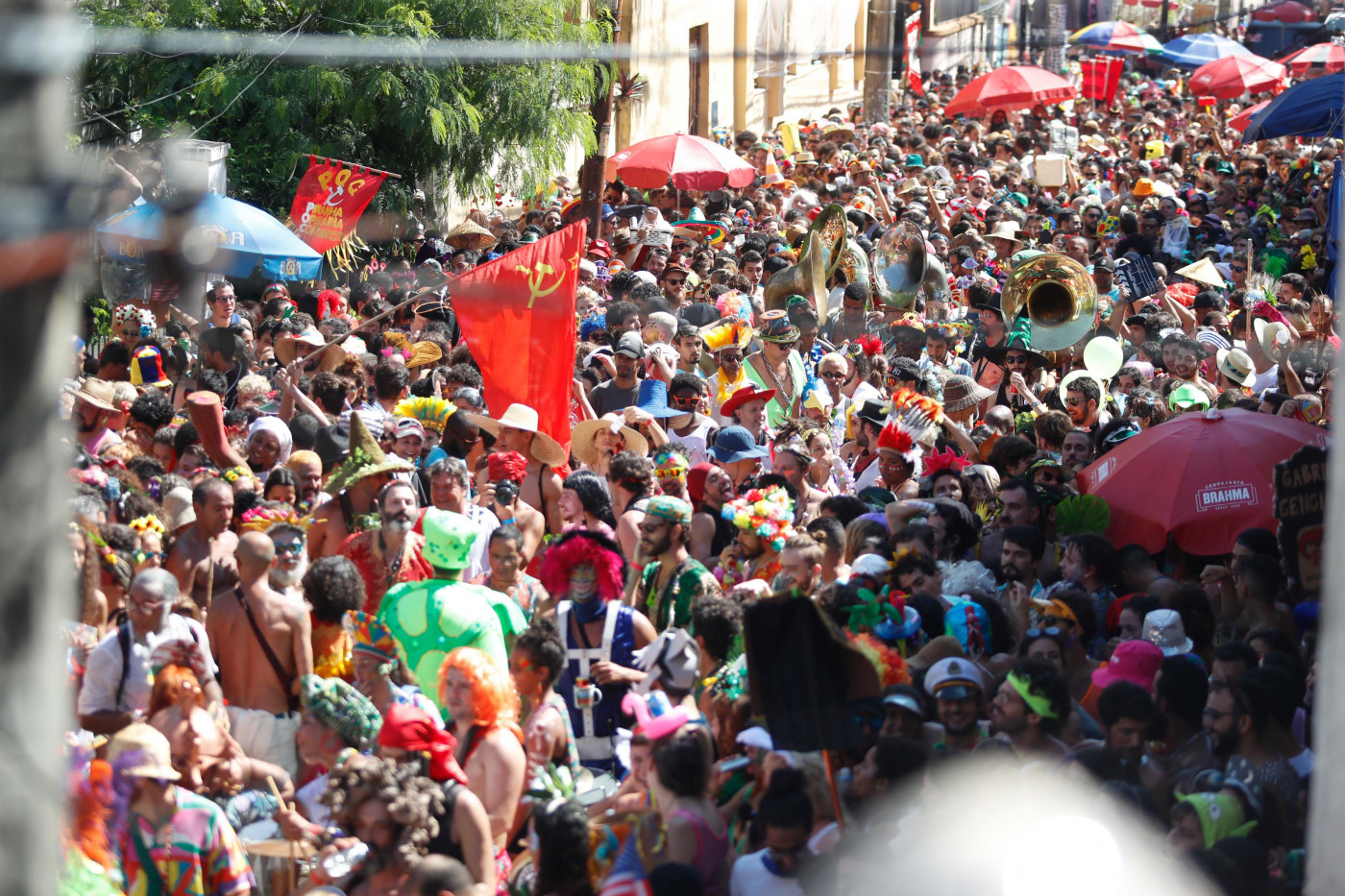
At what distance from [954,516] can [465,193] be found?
1082 centimetres

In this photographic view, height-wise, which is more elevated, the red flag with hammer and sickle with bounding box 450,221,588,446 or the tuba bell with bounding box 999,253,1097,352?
the red flag with hammer and sickle with bounding box 450,221,588,446

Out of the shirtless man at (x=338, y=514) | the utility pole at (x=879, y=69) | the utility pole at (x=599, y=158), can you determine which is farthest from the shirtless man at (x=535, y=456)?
the utility pole at (x=879, y=69)

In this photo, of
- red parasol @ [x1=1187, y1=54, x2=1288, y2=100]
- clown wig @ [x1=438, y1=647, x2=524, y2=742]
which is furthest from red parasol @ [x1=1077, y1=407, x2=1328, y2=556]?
red parasol @ [x1=1187, y1=54, x2=1288, y2=100]

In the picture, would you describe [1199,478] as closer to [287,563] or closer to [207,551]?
[287,563]

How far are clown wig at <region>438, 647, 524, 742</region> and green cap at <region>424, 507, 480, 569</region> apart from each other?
71 centimetres

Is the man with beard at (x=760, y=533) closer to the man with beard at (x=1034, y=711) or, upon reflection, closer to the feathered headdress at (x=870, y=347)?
the man with beard at (x=1034, y=711)

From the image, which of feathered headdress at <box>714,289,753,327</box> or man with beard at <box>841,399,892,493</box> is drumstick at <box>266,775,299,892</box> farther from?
feathered headdress at <box>714,289,753,327</box>

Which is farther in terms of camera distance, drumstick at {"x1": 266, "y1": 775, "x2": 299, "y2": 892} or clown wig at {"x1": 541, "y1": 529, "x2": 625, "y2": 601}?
clown wig at {"x1": 541, "y1": 529, "x2": 625, "y2": 601}

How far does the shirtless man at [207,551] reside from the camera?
18.3 feet

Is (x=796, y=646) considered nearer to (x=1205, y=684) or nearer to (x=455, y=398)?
(x=1205, y=684)

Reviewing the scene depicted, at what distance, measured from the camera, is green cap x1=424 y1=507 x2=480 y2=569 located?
5238mm

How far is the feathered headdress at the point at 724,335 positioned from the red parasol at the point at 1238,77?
1994cm

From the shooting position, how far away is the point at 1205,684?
4848mm

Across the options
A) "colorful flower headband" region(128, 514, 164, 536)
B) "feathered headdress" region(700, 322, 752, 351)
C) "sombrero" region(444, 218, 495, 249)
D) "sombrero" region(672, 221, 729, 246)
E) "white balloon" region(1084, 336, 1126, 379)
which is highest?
"colorful flower headband" region(128, 514, 164, 536)
